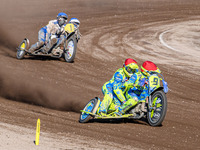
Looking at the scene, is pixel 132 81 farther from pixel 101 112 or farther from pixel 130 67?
pixel 101 112

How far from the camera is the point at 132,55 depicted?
2169 centimetres

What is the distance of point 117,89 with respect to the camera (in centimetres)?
1081

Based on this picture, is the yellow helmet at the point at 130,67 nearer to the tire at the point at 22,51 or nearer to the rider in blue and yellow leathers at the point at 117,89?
the rider in blue and yellow leathers at the point at 117,89

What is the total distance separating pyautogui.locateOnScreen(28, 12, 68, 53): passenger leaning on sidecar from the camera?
1724cm

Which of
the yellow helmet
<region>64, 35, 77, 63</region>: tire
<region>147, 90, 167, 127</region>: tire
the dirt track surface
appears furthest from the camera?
<region>64, 35, 77, 63</region>: tire

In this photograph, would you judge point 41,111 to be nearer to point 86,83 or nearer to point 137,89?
point 137,89

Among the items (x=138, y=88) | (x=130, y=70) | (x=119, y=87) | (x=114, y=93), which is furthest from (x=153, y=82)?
(x=114, y=93)

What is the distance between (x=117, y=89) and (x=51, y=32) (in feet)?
24.1

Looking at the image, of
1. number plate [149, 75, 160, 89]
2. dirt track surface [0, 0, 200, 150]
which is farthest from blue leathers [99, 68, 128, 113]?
number plate [149, 75, 160, 89]

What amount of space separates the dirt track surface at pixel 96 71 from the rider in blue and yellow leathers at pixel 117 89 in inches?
19.5

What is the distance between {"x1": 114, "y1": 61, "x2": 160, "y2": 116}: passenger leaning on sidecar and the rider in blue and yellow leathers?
6.4 inches

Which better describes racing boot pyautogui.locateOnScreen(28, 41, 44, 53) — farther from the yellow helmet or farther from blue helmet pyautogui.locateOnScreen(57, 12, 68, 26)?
the yellow helmet

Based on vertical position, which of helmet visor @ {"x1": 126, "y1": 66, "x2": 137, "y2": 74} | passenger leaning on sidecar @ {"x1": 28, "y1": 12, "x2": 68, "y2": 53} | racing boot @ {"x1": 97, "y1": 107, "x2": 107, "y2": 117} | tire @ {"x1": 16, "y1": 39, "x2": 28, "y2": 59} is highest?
passenger leaning on sidecar @ {"x1": 28, "y1": 12, "x2": 68, "y2": 53}

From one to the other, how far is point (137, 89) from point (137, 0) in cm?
2876
